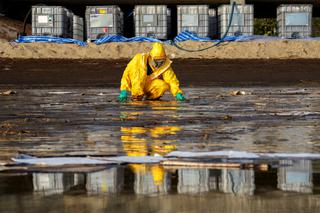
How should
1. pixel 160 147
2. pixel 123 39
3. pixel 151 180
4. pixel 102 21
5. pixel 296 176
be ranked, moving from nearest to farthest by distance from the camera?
pixel 151 180 < pixel 296 176 < pixel 160 147 < pixel 123 39 < pixel 102 21

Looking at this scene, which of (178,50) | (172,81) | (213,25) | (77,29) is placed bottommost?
(172,81)

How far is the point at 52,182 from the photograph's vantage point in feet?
26.6

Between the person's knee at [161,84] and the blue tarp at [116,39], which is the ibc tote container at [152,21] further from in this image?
the person's knee at [161,84]

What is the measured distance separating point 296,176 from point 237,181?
0.60 meters

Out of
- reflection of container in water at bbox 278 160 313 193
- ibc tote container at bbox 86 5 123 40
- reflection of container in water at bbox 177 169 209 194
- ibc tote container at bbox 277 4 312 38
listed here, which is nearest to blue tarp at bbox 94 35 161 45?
ibc tote container at bbox 86 5 123 40

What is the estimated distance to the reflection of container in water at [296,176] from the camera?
7875 mm

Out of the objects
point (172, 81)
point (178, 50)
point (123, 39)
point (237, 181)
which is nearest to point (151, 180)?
point (237, 181)

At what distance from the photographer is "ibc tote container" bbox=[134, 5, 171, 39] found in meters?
37.4

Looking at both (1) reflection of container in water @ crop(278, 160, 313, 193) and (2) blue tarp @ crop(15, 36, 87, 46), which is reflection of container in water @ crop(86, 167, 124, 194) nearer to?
(1) reflection of container in water @ crop(278, 160, 313, 193)

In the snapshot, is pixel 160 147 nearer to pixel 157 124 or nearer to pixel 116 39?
pixel 157 124

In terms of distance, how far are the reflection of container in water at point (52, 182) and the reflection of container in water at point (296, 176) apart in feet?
5.13

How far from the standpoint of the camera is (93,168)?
8.98 metres

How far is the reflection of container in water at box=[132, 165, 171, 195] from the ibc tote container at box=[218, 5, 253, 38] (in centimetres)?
2832

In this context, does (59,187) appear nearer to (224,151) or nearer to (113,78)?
(224,151)
